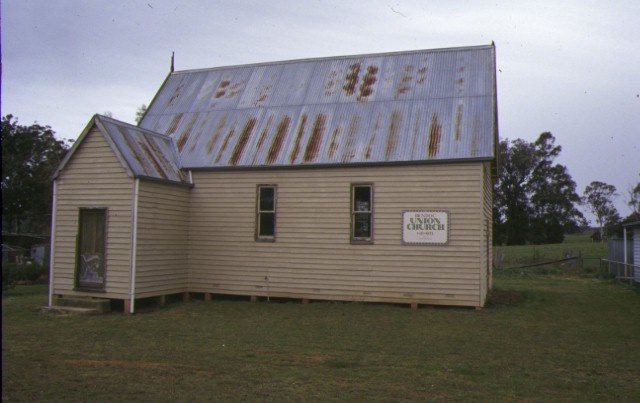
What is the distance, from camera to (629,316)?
48.5 ft

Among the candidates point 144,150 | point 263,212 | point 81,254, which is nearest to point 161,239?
point 81,254

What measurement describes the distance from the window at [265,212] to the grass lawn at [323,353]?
6.56 ft

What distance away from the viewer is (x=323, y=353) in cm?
991

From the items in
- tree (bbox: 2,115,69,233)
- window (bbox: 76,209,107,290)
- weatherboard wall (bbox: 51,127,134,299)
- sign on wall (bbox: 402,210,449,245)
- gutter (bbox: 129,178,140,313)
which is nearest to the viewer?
gutter (bbox: 129,178,140,313)

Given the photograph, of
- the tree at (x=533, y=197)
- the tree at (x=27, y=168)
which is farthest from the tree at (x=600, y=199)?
the tree at (x=27, y=168)

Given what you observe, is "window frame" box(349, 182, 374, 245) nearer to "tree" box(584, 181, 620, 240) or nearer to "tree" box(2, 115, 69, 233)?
"tree" box(2, 115, 69, 233)

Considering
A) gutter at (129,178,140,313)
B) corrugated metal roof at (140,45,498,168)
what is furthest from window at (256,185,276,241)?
gutter at (129,178,140,313)

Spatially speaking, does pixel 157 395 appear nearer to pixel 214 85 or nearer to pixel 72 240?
pixel 72 240

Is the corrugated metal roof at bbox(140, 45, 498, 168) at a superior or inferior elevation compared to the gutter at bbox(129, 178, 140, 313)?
superior

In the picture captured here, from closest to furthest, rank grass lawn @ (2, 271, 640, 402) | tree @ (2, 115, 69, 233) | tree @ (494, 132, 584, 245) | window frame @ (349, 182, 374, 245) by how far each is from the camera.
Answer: grass lawn @ (2, 271, 640, 402) < window frame @ (349, 182, 374, 245) < tree @ (2, 115, 69, 233) < tree @ (494, 132, 584, 245)

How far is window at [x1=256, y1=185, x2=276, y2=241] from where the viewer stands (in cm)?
1695

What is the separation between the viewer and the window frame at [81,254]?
15328mm

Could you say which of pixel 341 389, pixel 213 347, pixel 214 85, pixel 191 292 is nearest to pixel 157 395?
pixel 341 389

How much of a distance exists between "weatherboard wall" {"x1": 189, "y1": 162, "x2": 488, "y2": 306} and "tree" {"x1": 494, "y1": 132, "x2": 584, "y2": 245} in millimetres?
60685
